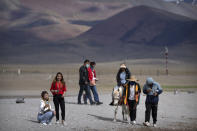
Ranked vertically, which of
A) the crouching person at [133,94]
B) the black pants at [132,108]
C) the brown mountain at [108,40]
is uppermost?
the brown mountain at [108,40]

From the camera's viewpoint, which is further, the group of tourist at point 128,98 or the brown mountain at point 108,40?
the brown mountain at point 108,40

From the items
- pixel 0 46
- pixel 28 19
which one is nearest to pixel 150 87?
pixel 0 46

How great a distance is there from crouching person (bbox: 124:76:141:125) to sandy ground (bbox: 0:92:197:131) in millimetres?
393

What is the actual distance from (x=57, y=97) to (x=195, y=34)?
108 m

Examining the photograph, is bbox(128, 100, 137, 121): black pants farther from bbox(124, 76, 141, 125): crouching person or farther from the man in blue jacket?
the man in blue jacket

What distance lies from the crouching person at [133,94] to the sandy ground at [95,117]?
15.5 inches

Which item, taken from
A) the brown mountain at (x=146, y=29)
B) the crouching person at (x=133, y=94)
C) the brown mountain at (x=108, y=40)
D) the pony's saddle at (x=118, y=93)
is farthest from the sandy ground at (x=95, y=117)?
the brown mountain at (x=146, y=29)

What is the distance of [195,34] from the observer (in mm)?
117312

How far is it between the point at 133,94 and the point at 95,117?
181 cm

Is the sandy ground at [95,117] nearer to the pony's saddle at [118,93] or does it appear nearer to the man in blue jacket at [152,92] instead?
the man in blue jacket at [152,92]

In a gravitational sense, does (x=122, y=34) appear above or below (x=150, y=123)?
above

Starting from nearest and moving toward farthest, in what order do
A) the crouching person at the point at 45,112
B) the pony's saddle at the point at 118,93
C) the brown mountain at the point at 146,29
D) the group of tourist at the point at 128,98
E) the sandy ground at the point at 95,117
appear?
the sandy ground at the point at 95,117, the group of tourist at the point at 128,98, the crouching person at the point at 45,112, the pony's saddle at the point at 118,93, the brown mountain at the point at 146,29

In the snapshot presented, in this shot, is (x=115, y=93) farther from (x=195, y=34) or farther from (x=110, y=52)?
(x=195, y=34)

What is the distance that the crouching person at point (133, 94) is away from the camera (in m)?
12.2
